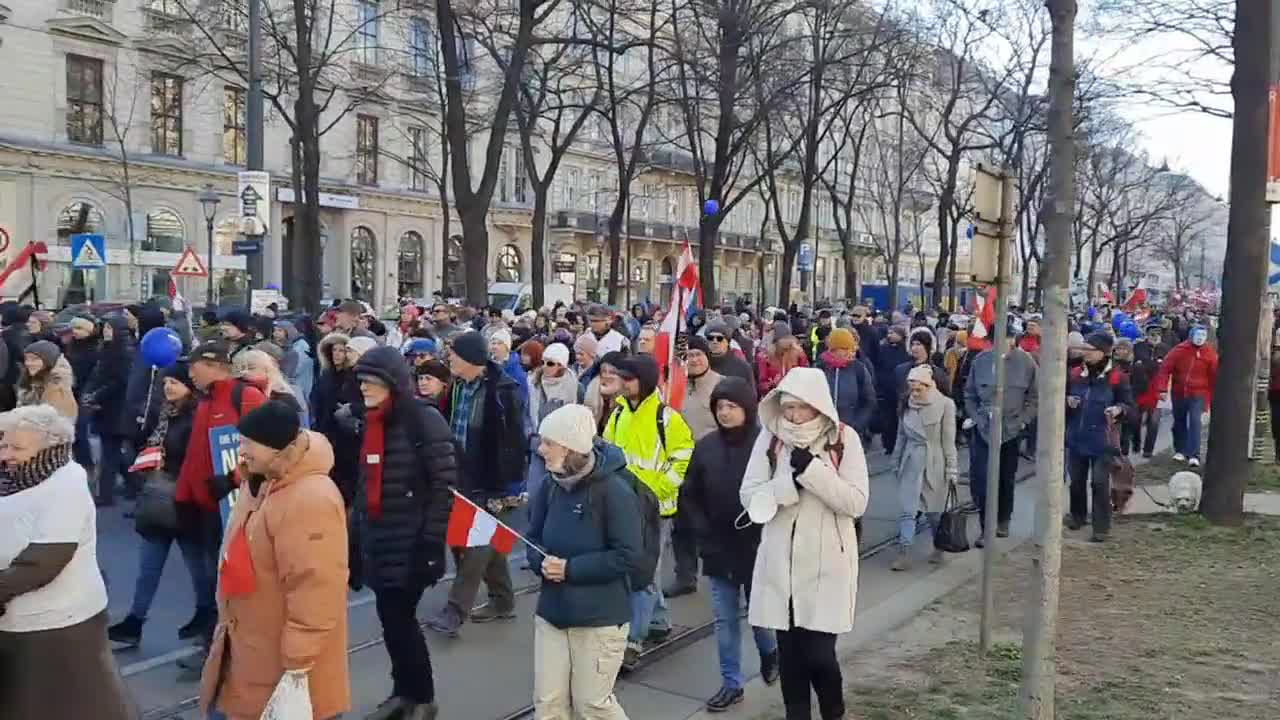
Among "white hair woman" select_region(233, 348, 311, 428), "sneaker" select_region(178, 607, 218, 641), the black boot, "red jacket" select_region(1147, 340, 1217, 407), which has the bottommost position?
the black boot

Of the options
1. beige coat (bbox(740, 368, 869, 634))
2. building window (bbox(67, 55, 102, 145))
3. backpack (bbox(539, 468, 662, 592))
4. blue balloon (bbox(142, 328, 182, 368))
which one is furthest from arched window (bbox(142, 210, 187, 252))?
beige coat (bbox(740, 368, 869, 634))

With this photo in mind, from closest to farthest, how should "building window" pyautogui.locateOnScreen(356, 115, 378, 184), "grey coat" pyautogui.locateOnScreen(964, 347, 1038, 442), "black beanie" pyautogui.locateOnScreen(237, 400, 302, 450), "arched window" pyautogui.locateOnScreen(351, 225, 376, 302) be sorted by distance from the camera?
"black beanie" pyautogui.locateOnScreen(237, 400, 302, 450), "grey coat" pyautogui.locateOnScreen(964, 347, 1038, 442), "building window" pyautogui.locateOnScreen(356, 115, 378, 184), "arched window" pyautogui.locateOnScreen(351, 225, 376, 302)

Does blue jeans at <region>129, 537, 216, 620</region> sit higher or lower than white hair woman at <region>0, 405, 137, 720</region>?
lower

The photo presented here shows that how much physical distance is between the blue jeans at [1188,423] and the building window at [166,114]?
34.9 m

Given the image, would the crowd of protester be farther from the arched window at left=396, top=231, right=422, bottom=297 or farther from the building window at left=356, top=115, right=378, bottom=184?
the arched window at left=396, top=231, right=422, bottom=297

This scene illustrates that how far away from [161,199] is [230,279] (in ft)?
12.8

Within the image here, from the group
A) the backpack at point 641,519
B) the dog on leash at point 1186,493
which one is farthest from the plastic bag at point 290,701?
the dog on leash at point 1186,493

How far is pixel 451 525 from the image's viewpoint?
530 cm

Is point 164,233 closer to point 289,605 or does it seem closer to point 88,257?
point 88,257

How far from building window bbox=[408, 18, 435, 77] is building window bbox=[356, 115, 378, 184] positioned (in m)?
2.97

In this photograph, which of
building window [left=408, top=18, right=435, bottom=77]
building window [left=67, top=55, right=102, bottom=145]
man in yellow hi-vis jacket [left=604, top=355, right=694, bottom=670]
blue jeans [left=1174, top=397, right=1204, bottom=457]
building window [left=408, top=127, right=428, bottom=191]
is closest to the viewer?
man in yellow hi-vis jacket [left=604, top=355, right=694, bottom=670]

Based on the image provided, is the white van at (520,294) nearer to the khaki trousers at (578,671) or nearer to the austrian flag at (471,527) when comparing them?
the austrian flag at (471,527)

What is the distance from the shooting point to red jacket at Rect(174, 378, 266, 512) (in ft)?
20.4

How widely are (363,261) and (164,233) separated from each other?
9.70 metres
